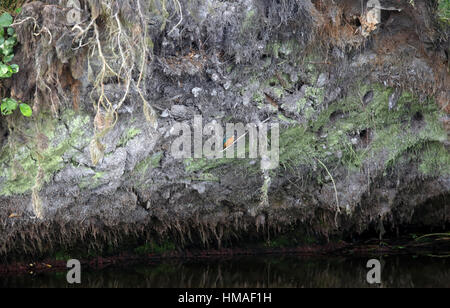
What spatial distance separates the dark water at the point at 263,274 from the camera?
2945mm

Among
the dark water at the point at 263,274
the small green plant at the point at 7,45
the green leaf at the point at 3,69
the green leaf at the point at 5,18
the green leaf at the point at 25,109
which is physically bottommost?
the dark water at the point at 263,274

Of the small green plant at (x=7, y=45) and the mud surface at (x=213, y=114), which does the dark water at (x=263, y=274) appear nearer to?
the mud surface at (x=213, y=114)

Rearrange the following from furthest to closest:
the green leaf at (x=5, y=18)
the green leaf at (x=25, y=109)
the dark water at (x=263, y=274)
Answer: the dark water at (x=263, y=274), the green leaf at (x=25, y=109), the green leaf at (x=5, y=18)

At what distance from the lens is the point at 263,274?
10.3 feet

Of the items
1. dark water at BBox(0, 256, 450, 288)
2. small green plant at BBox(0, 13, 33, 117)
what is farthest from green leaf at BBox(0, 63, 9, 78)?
dark water at BBox(0, 256, 450, 288)

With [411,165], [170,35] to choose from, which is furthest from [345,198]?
[170,35]

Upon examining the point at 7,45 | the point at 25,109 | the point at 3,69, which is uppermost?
the point at 7,45

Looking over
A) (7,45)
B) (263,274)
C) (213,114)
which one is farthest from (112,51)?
(263,274)

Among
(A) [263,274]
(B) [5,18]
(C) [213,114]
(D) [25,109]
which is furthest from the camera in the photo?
(A) [263,274]

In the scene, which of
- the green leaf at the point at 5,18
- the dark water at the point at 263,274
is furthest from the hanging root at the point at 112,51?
the dark water at the point at 263,274

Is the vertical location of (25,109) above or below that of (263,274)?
above

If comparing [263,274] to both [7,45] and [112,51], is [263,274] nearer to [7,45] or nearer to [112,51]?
[112,51]

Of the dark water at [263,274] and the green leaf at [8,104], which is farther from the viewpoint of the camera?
the dark water at [263,274]

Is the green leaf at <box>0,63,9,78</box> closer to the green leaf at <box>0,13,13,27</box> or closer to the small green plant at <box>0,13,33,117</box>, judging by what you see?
the small green plant at <box>0,13,33,117</box>
